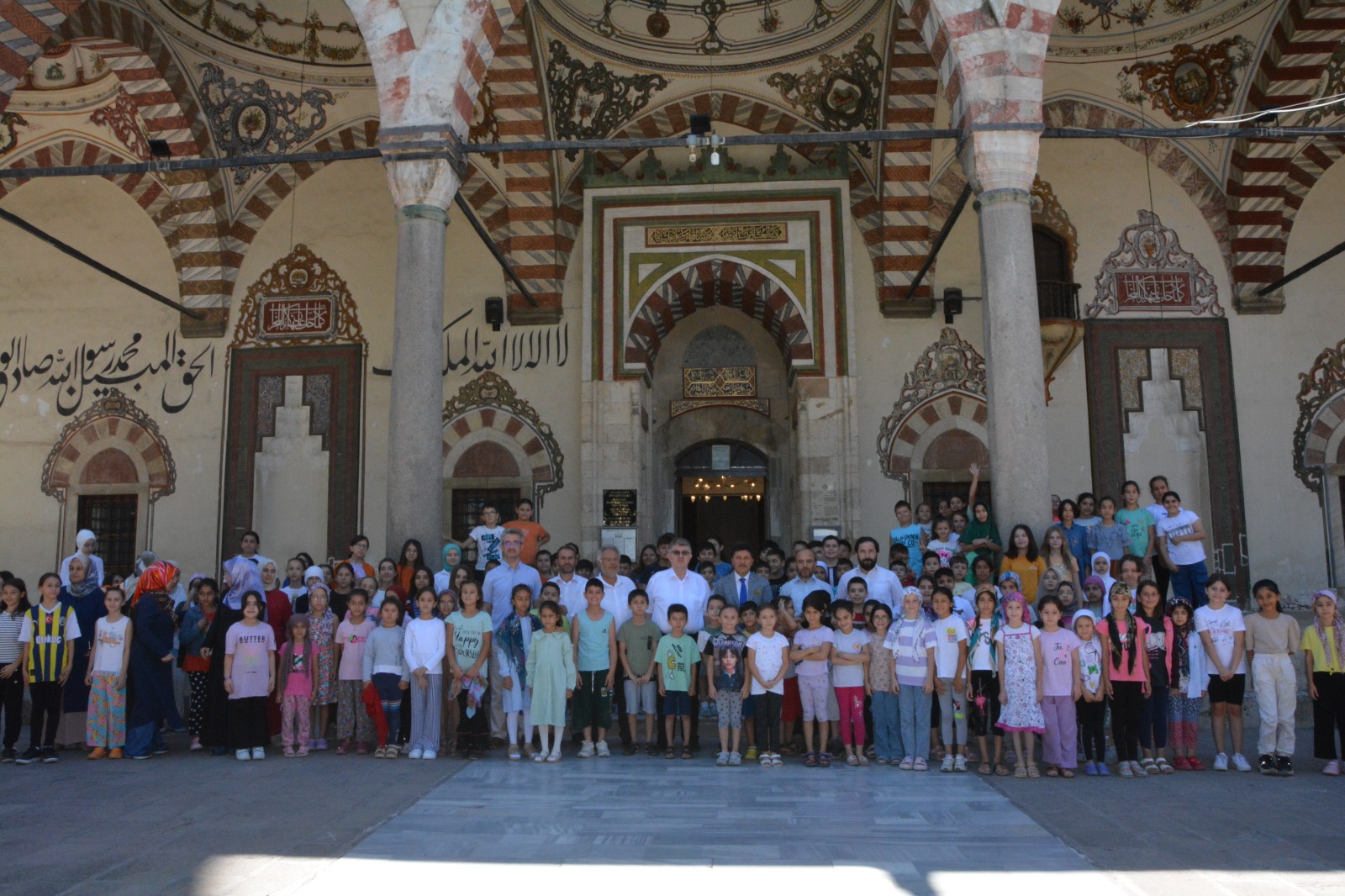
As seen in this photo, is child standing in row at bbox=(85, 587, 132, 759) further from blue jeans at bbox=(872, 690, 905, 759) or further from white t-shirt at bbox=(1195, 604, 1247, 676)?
white t-shirt at bbox=(1195, 604, 1247, 676)

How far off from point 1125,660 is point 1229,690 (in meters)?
0.60

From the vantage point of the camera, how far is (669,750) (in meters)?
5.64

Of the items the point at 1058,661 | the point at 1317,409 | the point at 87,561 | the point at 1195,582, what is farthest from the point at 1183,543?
the point at 87,561

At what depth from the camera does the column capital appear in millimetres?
6938

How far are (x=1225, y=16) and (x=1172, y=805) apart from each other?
7752 mm

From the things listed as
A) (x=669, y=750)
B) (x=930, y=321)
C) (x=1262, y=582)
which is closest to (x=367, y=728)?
(x=669, y=750)

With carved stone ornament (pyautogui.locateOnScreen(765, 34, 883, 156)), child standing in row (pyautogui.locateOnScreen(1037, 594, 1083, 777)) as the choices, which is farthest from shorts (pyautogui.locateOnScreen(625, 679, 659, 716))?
carved stone ornament (pyautogui.locateOnScreen(765, 34, 883, 156))

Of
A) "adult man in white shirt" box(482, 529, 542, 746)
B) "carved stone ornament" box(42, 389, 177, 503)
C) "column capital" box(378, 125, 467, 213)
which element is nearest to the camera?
"adult man in white shirt" box(482, 529, 542, 746)

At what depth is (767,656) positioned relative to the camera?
18.2ft

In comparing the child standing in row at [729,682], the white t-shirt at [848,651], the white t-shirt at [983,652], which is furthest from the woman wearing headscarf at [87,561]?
the white t-shirt at [983,652]

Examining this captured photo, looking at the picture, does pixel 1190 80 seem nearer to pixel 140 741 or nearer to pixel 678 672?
pixel 678 672

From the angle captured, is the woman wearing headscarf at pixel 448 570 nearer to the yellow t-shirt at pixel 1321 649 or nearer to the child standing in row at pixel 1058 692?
the child standing in row at pixel 1058 692

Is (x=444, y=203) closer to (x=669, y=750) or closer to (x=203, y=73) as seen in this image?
(x=669, y=750)

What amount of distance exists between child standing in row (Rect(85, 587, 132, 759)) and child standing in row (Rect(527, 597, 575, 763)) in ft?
7.11
